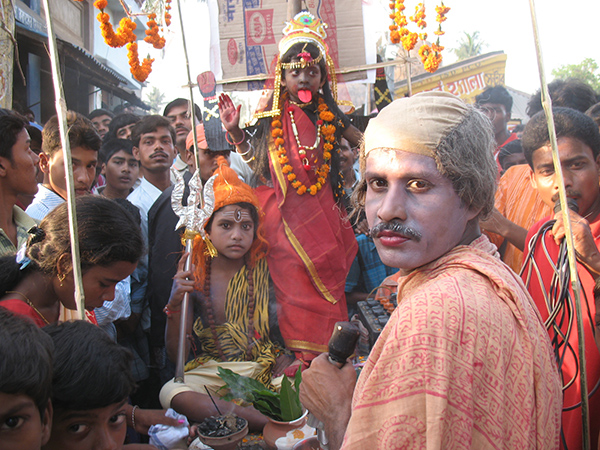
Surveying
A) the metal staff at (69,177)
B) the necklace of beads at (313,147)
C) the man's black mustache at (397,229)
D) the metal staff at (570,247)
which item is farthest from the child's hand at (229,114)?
the man's black mustache at (397,229)

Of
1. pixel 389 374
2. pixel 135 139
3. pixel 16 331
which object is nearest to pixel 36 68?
pixel 135 139

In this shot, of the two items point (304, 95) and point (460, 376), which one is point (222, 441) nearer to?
point (460, 376)

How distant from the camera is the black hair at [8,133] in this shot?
240 cm

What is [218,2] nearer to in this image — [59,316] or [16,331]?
[59,316]

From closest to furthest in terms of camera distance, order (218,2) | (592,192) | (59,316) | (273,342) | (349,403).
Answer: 1. (349,403)
2. (59,316)
3. (592,192)
4. (273,342)
5. (218,2)

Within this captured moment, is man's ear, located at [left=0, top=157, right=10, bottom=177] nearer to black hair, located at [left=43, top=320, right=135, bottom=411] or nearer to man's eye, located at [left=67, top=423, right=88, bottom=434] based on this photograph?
black hair, located at [left=43, top=320, right=135, bottom=411]

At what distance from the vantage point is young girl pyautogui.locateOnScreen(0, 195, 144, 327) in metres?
1.97

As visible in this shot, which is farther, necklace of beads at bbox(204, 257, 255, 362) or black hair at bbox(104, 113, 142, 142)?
black hair at bbox(104, 113, 142, 142)

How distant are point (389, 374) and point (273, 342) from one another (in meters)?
2.45

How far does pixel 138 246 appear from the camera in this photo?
229cm

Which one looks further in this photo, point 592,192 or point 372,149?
point 592,192

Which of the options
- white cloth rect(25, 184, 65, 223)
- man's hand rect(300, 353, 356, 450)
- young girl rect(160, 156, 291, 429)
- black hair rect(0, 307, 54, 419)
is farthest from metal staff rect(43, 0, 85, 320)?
white cloth rect(25, 184, 65, 223)

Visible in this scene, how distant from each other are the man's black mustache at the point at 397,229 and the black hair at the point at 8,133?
2.10 m

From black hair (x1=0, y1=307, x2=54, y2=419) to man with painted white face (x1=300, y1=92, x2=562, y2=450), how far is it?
813 millimetres
